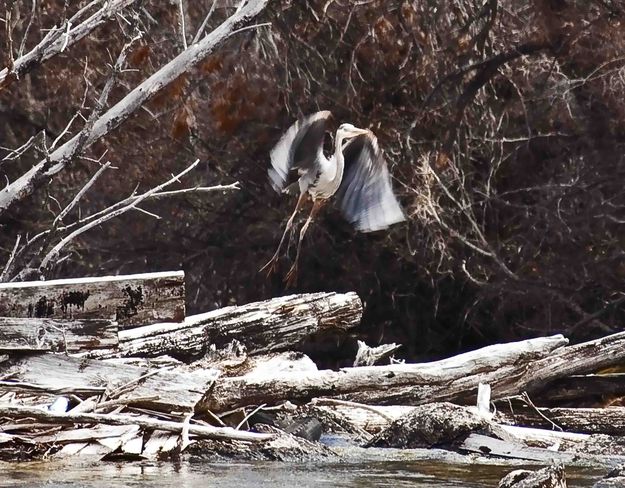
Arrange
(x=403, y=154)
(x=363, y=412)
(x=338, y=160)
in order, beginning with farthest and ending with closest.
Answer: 1. (x=403, y=154)
2. (x=338, y=160)
3. (x=363, y=412)

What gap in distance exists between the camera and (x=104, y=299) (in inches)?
229

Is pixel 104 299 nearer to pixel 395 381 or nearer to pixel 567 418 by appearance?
pixel 395 381

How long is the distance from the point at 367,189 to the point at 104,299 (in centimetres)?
364

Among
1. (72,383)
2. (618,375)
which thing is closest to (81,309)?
(72,383)

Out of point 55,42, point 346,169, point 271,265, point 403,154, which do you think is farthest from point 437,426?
point 271,265

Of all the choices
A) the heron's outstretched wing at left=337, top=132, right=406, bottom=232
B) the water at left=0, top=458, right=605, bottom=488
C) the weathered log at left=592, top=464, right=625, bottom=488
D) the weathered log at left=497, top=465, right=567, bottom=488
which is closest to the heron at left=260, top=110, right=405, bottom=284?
the heron's outstretched wing at left=337, top=132, right=406, bottom=232

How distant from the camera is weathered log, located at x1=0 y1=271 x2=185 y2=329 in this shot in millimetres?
5773

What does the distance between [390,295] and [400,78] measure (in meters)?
2.10

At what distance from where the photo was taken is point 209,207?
1284 centimetres

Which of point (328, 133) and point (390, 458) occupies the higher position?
point (328, 133)

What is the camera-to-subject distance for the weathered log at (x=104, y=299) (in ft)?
18.9

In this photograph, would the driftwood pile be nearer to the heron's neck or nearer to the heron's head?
the heron's neck

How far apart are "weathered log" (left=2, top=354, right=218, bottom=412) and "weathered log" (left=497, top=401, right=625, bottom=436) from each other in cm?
180

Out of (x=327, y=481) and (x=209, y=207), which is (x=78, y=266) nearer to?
(x=209, y=207)
